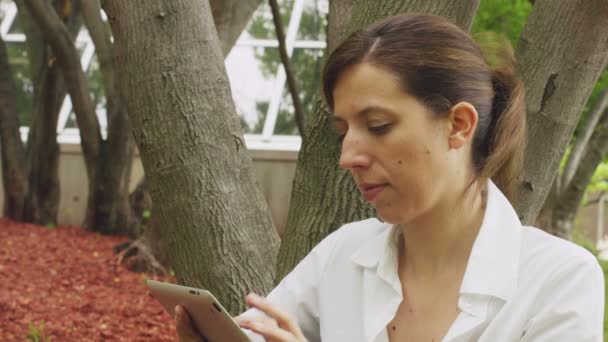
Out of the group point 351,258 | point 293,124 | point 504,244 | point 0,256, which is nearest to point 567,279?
point 504,244

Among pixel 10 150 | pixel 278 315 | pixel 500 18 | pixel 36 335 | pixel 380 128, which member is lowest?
pixel 36 335

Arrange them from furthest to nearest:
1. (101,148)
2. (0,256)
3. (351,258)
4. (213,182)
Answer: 1. (101,148)
2. (0,256)
3. (213,182)
4. (351,258)

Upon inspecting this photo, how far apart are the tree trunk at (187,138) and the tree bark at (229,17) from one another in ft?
10.2

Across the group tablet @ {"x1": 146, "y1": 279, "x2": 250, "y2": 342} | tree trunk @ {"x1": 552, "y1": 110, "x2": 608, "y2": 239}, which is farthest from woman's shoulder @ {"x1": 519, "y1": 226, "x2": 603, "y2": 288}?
tree trunk @ {"x1": 552, "y1": 110, "x2": 608, "y2": 239}

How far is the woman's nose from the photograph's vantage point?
93.2 inches

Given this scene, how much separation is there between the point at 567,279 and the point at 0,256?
6.86 meters

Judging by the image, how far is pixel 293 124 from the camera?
44.3 ft

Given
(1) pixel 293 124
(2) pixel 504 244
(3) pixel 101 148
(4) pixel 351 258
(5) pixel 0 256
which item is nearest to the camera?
(2) pixel 504 244

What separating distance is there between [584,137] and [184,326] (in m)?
7.62

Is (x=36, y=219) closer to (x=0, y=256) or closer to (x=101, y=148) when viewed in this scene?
(x=101, y=148)

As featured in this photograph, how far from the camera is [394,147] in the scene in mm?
2346

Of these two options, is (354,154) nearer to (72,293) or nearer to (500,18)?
(72,293)

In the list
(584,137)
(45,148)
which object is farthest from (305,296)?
(45,148)

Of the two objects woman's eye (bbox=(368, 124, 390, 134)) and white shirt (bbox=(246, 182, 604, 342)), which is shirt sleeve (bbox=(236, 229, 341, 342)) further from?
woman's eye (bbox=(368, 124, 390, 134))
